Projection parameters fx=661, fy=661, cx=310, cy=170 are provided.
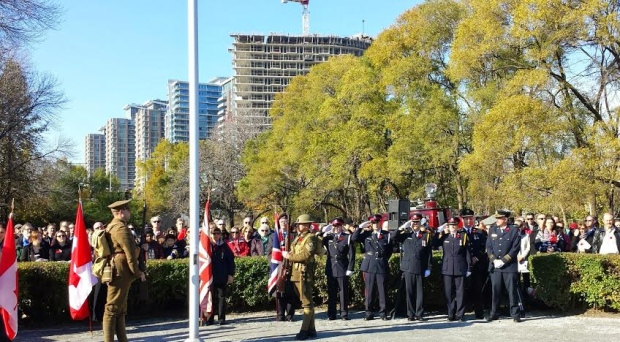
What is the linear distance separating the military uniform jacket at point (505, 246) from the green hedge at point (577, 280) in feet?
3.90

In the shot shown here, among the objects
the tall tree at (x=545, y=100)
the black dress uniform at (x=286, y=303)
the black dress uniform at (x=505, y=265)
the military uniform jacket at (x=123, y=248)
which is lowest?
the black dress uniform at (x=286, y=303)

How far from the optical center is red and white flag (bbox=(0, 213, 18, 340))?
29.2 feet

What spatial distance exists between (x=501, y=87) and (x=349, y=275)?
67.2ft

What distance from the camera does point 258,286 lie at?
42.3 ft

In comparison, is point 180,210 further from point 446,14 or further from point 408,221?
point 408,221

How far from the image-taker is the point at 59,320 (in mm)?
11984

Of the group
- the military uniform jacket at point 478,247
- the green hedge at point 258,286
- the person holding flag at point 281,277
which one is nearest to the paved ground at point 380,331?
the person holding flag at point 281,277

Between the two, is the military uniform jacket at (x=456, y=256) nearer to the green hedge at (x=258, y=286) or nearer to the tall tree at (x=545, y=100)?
the green hedge at (x=258, y=286)

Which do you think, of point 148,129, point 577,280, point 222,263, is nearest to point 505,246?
point 577,280

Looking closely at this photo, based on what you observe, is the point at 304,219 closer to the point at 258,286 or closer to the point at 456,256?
the point at 258,286

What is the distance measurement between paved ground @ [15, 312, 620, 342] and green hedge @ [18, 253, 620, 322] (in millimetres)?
437

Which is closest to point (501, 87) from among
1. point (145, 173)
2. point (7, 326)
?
point (7, 326)

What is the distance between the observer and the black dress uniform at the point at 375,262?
11.8 meters

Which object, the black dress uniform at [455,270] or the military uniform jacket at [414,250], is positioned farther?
the military uniform jacket at [414,250]
